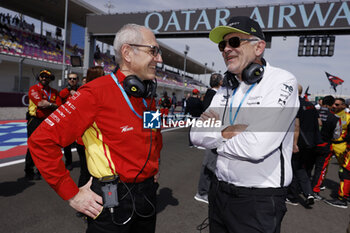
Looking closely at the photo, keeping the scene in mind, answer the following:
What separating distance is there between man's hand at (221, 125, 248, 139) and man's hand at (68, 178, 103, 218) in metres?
0.86

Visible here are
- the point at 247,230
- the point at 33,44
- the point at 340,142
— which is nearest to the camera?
the point at 247,230

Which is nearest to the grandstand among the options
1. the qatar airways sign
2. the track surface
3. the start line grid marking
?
the qatar airways sign

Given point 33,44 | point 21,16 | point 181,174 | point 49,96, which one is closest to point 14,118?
point 49,96

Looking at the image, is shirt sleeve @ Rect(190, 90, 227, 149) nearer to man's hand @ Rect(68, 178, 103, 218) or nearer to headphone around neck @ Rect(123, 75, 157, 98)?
headphone around neck @ Rect(123, 75, 157, 98)

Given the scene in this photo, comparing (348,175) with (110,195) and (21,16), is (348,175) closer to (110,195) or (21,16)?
(110,195)

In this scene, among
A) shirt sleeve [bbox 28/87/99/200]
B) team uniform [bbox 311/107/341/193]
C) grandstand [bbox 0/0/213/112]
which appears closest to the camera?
shirt sleeve [bbox 28/87/99/200]

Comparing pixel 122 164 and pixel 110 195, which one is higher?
pixel 122 164

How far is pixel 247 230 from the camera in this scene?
53.9 inches

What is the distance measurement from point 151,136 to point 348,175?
405cm

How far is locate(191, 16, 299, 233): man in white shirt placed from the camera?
1.35 m

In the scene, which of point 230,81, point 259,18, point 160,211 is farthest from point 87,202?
point 259,18

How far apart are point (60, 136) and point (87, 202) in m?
0.40

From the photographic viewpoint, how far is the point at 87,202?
1.32 metres

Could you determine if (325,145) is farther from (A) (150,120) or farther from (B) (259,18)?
(B) (259,18)
